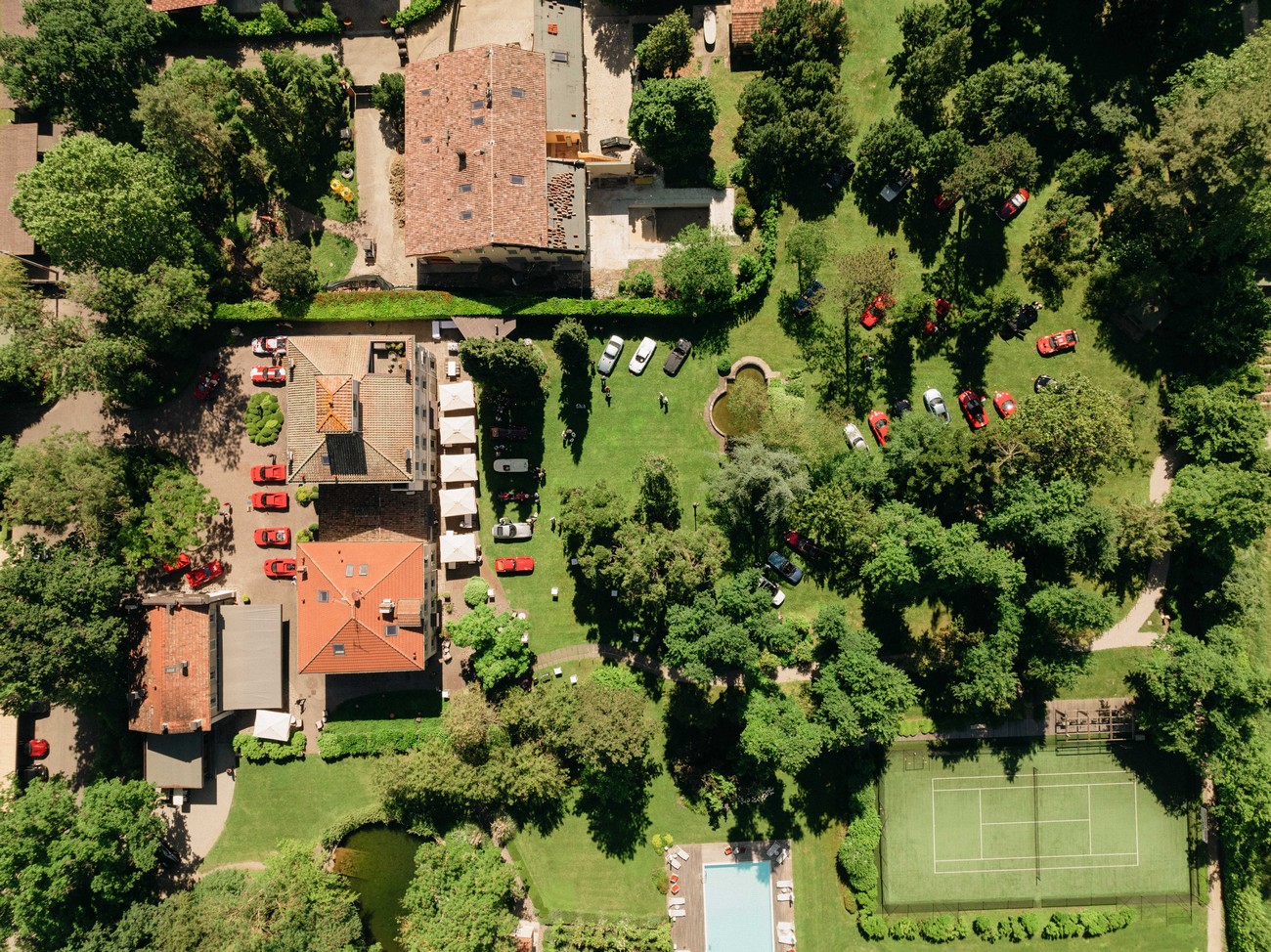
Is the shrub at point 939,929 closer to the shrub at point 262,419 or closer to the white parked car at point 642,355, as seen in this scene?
the white parked car at point 642,355

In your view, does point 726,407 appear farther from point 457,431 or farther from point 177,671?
point 177,671

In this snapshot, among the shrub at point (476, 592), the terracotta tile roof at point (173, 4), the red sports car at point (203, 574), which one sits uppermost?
the terracotta tile roof at point (173, 4)

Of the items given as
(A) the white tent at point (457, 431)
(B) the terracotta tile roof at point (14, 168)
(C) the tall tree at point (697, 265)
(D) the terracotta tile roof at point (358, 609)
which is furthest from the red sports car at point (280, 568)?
(C) the tall tree at point (697, 265)

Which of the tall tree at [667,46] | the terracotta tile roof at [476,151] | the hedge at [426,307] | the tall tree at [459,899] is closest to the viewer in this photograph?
the tall tree at [459,899]

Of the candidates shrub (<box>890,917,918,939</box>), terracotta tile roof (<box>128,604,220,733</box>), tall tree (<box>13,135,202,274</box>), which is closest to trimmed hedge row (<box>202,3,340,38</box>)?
tall tree (<box>13,135,202,274</box>)

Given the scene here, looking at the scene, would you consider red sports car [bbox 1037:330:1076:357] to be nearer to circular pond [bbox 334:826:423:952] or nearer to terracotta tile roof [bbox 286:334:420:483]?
terracotta tile roof [bbox 286:334:420:483]

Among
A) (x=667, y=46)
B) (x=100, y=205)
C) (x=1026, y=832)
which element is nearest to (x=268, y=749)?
(x=100, y=205)
